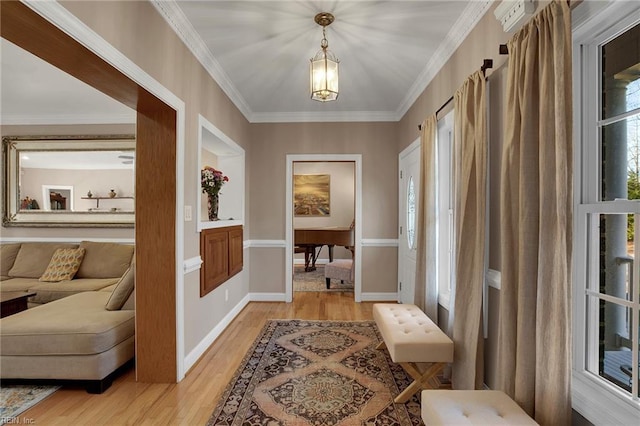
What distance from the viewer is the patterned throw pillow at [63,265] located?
3802mm

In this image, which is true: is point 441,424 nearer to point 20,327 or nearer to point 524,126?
point 524,126

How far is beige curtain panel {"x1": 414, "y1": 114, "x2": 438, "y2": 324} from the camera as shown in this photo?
116 inches

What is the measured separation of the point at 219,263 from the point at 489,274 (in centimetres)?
256

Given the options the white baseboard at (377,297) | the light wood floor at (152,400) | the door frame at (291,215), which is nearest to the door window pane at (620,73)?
the light wood floor at (152,400)

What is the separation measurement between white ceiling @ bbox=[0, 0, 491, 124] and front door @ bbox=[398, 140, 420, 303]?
2.33ft

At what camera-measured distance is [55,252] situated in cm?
405

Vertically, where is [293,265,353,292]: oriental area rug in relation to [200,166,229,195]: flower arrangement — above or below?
below

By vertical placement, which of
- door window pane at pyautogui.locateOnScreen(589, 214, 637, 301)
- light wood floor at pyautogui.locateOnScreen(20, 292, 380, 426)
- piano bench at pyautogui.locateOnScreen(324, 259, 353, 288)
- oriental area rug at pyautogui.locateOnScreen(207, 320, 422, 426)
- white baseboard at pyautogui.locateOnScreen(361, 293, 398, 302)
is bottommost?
light wood floor at pyautogui.locateOnScreen(20, 292, 380, 426)

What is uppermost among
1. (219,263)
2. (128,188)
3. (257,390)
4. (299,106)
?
(299,106)

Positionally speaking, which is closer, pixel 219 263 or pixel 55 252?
pixel 219 263

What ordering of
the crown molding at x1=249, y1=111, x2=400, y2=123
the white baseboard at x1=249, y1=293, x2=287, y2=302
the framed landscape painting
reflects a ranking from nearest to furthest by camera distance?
the crown molding at x1=249, y1=111, x2=400, y2=123 < the white baseboard at x1=249, y1=293, x2=287, y2=302 < the framed landscape painting

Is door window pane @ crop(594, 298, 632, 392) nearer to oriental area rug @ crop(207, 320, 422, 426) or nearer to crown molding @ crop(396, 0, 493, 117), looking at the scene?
oriental area rug @ crop(207, 320, 422, 426)

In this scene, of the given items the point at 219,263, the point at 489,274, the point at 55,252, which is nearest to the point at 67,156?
the point at 55,252

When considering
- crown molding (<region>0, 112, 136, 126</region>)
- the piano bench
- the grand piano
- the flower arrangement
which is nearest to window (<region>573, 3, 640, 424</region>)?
the flower arrangement
